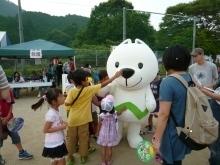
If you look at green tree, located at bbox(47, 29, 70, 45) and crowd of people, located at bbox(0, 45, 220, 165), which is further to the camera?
green tree, located at bbox(47, 29, 70, 45)

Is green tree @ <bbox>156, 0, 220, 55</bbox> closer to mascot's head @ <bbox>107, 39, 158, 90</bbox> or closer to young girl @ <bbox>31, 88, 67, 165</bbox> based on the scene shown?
mascot's head @ <bbox>107, 39, 158, 90</bbox>

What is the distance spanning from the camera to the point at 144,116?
5.65 metres

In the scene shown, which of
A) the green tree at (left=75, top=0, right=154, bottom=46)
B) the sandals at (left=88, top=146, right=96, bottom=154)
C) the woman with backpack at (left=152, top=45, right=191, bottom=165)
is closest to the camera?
the woman with backpack at (left=152, top=45, right=191, bottom=165)

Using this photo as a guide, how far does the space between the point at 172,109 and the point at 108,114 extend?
83.3 inches

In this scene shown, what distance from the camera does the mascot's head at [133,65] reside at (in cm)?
539

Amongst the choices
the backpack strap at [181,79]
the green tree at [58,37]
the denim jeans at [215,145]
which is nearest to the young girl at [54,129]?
the backpack strap at [181,79]

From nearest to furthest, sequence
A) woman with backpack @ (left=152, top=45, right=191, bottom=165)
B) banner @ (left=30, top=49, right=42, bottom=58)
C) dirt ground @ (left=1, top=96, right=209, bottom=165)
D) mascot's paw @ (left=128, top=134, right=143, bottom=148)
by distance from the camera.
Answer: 1. woman with backpack @ (left=152, top=45, right=191, bottom=165)
2. dirt ground @ (left=1, top=96, right=209, bottom=165)
3. mascot's paw @ (left=128, top=134, right=143, bottom=148)
4. banner @ (left=30, top=49, right=42, bottom=58)

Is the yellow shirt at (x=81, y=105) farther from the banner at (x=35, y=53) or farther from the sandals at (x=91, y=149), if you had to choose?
the banner at (x=35, y=53)

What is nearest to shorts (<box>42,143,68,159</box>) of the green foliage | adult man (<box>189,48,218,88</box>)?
adult man (<box>189,48,218,88</box>)

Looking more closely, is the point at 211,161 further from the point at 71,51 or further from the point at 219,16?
the point at 219,16

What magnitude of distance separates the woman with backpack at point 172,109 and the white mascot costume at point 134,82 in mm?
2363

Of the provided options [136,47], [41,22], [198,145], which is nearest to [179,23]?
[41,22]

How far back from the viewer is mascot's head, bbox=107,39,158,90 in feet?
17.7

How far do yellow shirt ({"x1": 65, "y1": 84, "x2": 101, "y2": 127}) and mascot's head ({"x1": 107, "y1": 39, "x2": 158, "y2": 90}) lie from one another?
0.60 meters
